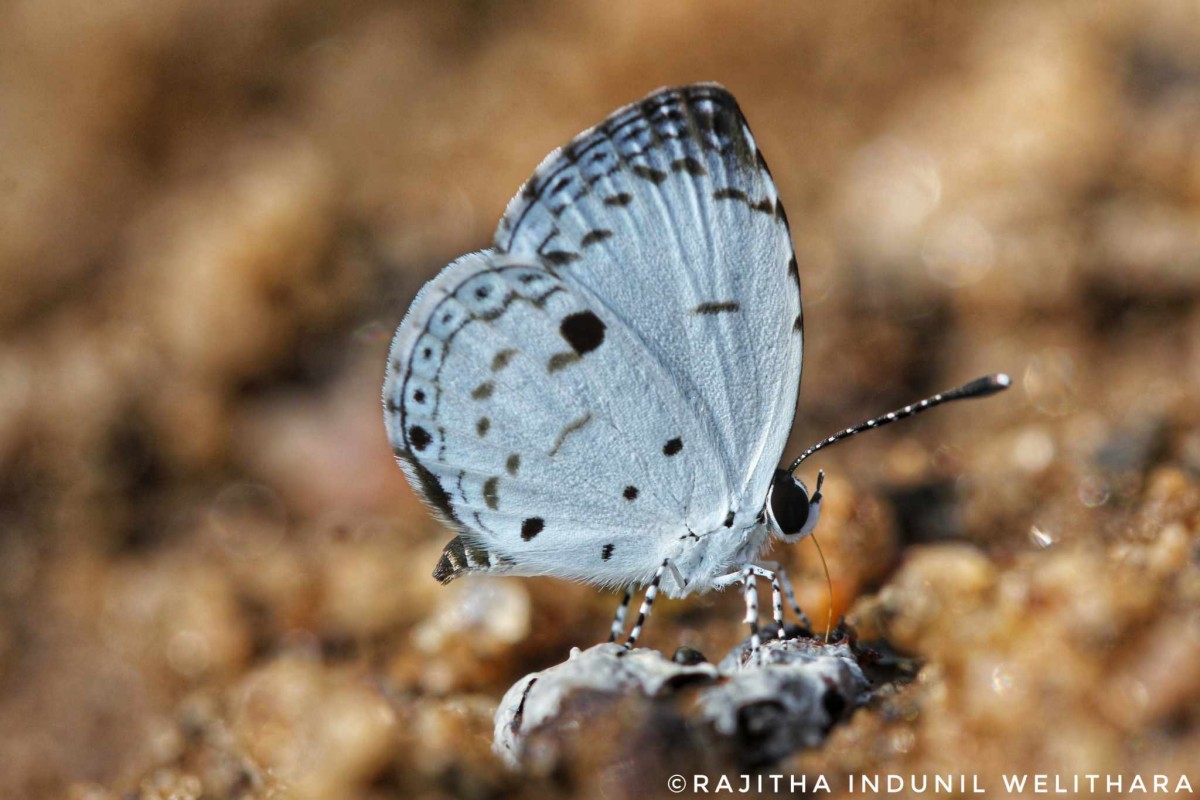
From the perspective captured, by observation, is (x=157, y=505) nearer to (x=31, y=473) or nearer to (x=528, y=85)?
(x=31, y=473)

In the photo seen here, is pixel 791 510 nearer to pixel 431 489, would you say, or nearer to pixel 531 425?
pixel 531 425

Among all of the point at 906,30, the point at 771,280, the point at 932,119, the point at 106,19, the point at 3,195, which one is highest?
the point at 106,19

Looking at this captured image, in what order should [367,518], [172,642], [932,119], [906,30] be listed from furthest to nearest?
1. [906,30]
2. [932,119]
3. [367,518]
4. [172,642]

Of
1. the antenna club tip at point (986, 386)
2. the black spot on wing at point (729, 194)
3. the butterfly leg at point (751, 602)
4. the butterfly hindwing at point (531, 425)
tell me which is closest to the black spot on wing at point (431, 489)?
the butterfly hindwing at point (531, 425)

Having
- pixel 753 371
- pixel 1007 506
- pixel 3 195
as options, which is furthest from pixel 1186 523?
pixel 3 195

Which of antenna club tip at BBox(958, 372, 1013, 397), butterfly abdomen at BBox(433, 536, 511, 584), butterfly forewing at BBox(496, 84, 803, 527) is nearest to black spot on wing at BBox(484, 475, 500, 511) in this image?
butterfly abdomen at BBox(433, 536, 511, 584)

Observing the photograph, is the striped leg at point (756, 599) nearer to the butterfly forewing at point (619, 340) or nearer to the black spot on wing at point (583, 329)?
the butterfly forewing at point (619, 340)
